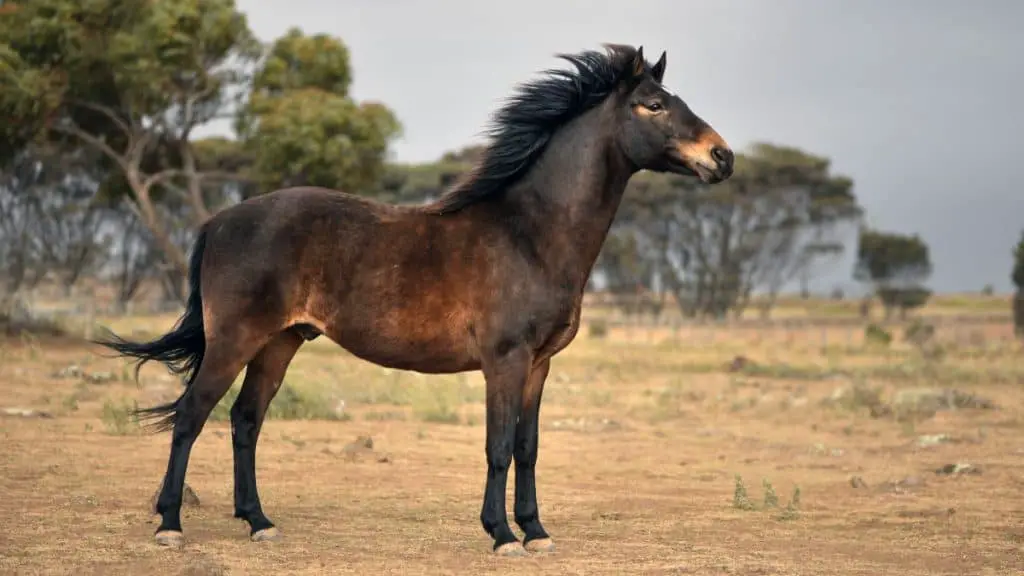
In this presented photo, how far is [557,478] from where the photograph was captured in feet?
40.6

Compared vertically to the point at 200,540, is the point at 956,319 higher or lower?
higher

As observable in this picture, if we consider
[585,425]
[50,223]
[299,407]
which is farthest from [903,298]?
[299,407]

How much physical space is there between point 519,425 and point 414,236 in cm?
146

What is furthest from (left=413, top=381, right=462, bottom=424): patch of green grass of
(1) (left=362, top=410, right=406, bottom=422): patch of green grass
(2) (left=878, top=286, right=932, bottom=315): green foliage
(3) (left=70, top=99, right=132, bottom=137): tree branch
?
(2) (left=878, top=286, right=932, bottom=315): green foliage

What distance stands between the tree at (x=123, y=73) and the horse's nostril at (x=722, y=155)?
25.3 meters

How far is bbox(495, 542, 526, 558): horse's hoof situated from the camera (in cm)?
805

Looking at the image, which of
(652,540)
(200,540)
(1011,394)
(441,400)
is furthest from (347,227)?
(1011,394)

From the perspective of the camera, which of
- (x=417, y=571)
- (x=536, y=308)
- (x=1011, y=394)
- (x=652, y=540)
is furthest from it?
(x=1011, y=394)

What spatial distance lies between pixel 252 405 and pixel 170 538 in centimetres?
118

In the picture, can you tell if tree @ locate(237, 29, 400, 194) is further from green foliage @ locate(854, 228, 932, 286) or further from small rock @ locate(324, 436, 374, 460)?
green foliage @ locate(854, 228, 932, 286)

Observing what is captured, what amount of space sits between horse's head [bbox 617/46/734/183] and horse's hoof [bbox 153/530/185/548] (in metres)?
3.89

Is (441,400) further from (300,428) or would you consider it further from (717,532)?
(717,532)

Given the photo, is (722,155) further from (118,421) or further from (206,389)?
(118,421)

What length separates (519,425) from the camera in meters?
8.52
